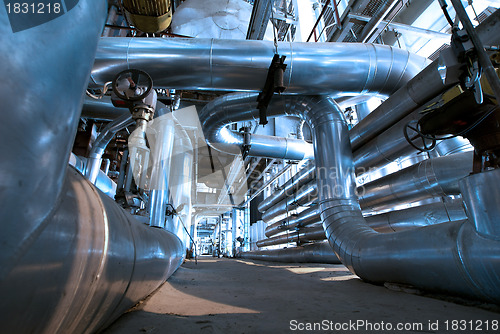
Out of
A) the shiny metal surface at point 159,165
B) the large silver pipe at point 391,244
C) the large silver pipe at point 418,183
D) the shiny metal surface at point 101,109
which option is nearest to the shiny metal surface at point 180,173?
the shiny metal surface at point 159,165

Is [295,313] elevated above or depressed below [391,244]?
below

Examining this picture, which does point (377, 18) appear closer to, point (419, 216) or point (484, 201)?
point (419, 216)

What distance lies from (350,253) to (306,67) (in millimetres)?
1444

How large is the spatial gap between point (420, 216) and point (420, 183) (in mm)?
266

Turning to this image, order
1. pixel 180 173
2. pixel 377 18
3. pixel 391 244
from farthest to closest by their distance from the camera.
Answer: pixel 180 173, pixel 377 18, pixel 391 244

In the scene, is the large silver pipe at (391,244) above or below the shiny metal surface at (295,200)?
below

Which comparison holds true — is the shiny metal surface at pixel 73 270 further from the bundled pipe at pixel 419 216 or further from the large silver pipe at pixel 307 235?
the large silver pipe at pixel 307 235

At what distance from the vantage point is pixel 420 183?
80.3 inches

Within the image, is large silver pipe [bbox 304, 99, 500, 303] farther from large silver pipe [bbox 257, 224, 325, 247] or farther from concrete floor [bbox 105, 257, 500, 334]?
large silver pipe [bbox 257, 224, 325, 247]

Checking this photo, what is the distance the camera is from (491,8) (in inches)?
108

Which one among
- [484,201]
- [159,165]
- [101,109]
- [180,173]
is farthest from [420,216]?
[101,109]

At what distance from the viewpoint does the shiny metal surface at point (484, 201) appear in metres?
0.89

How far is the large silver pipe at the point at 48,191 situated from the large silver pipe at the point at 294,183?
10.5ft

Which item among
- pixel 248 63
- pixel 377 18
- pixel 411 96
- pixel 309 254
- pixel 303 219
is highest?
pixel 377 18
